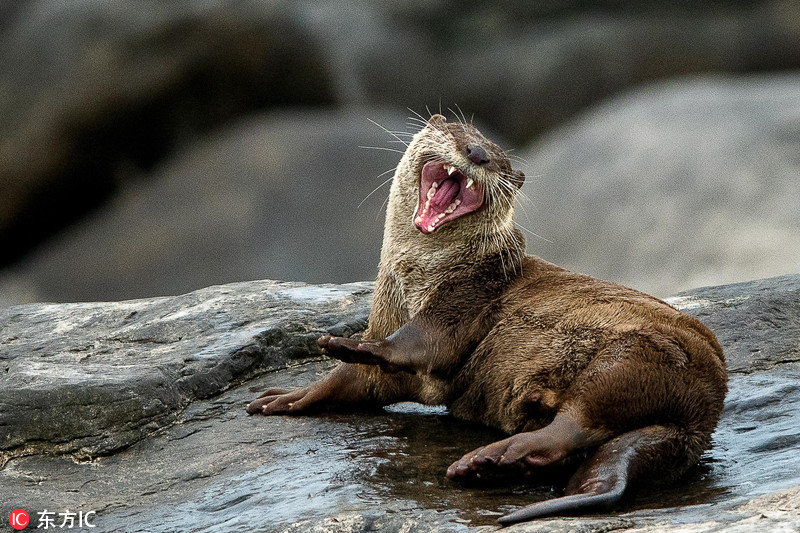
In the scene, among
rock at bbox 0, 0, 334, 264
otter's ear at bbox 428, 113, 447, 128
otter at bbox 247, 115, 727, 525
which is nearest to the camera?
otter at bbox 247, 115, 727, 525

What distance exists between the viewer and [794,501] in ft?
Result: 10.9

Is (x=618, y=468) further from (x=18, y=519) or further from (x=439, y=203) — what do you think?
(x=18, y=519)

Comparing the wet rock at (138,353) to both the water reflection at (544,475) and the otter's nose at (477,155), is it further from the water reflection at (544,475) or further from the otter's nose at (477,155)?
the otter's nose at (477,155)

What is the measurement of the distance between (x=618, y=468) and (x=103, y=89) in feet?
25.0

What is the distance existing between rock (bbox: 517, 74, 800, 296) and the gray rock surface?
2.56m

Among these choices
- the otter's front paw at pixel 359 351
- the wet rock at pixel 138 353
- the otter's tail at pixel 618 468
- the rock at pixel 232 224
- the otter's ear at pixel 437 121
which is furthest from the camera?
the rock at pixel 232 224

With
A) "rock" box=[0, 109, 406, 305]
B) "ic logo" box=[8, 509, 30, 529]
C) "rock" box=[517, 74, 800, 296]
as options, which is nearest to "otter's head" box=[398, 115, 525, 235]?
"ic logo" box=[8, 509, 30, 529]

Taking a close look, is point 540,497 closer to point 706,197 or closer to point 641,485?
point 641,485

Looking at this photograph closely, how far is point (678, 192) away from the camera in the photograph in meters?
9.09

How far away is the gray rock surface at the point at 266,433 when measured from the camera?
11.9 feet

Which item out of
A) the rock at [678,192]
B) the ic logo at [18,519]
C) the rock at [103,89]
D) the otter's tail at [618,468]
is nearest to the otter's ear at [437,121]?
the otter's tail at [618,468]

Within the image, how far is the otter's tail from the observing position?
3486 millimetres

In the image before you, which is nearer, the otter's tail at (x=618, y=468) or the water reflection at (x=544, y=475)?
the otter's tail at (x=618, y=468)

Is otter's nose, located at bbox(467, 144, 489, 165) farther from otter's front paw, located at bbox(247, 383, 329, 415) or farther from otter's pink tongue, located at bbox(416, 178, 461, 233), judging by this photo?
otter's front paw, located at bbox(247, 383, 329, 415)
